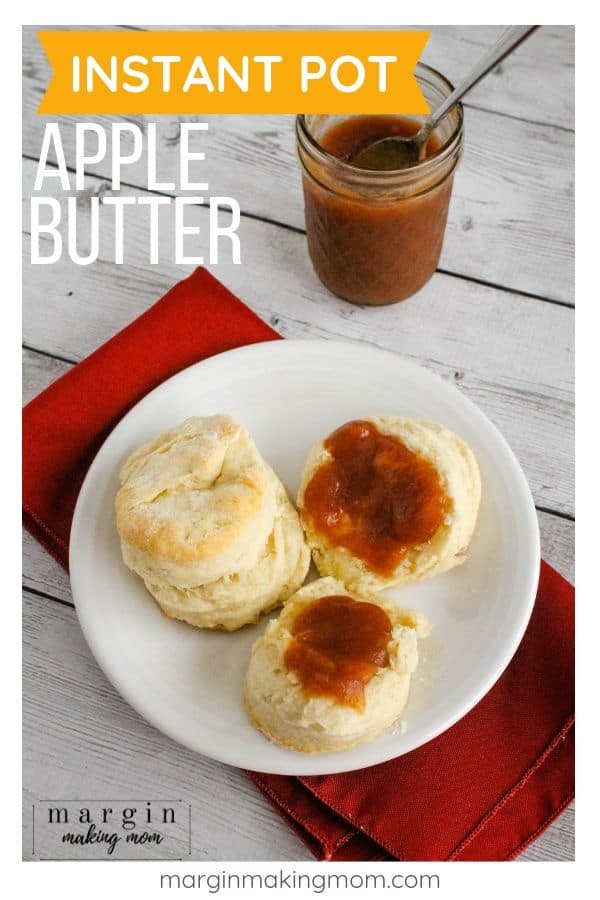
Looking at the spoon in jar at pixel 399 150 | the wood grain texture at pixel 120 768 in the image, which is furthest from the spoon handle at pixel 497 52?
the wood grain texture at pixel 120 768

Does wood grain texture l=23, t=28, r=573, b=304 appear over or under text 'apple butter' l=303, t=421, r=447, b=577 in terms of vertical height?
over

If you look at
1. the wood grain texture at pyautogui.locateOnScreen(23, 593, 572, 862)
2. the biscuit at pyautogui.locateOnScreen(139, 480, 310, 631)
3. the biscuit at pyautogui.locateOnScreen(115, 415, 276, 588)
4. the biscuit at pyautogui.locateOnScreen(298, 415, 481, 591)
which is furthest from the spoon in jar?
the wood grain texture at pyautogui.locateOnScreen(23, 593, 572, 862)

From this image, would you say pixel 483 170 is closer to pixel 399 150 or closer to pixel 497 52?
pixel 399 150

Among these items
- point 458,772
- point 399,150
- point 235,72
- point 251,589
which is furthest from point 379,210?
point 458,772

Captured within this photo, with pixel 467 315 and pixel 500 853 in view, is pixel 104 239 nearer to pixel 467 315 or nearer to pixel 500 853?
pixel 467 315

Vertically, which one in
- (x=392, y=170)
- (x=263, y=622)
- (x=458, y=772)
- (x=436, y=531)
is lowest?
(x=458, y=772)

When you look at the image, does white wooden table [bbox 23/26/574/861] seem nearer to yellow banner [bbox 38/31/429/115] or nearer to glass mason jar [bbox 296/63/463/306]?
glass mason jar [bbox 296/63/463/306]
